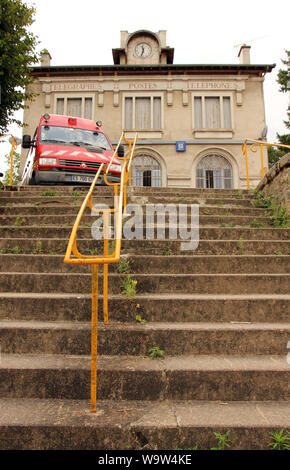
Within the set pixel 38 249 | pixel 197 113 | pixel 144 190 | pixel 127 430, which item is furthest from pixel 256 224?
pixel 197 113

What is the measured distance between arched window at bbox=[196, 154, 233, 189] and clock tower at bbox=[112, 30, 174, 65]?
631cm

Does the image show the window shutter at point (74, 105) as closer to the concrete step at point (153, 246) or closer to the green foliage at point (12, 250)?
the concrete step at point (153, 246)

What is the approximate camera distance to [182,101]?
15.7 meters

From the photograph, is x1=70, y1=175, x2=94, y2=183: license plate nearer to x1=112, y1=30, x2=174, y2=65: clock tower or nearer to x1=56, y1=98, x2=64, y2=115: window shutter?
x1=56, y1=98, x2=64, y2=115: window shutter

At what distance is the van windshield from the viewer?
25.3ft

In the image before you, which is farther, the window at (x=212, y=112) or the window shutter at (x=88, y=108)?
the window shutter at (x=88, y=108)

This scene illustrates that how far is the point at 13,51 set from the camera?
9992mm

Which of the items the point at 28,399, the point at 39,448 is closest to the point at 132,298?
the point at 28,399

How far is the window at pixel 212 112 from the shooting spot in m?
15.6

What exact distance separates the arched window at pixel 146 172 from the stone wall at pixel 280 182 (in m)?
9.26

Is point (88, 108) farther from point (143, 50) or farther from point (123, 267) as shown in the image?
point (123, 267)

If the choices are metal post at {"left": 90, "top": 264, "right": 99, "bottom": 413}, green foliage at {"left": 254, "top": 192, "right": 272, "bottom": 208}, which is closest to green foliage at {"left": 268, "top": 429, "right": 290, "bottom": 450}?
metal post at {"left": 90, "top": 264, "right": 99, "bottom": 413}

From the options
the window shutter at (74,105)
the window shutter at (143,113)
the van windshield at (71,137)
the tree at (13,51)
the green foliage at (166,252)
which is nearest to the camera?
the green foliage at (166,252)

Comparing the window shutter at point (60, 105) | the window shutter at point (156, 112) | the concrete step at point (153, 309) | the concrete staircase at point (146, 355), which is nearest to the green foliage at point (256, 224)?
the concrete staircase at point (146, 355)
